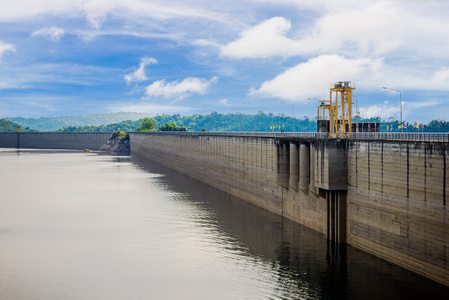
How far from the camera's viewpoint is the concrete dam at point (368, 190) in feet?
99.3

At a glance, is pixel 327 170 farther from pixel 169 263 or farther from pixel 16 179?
pixel 16 179

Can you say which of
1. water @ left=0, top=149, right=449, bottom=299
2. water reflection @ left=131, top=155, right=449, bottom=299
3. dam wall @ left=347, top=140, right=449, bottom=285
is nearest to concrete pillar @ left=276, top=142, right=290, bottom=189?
water reflection @ left=131, top=155, right=449, bottom=299

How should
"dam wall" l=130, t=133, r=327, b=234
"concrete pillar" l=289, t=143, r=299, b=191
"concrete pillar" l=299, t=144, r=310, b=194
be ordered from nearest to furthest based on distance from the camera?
"concrete pillar" l=299, t=144, r=310, b=194 → "dam wall" l=130, t=133, r=327, b=234 → "concrete pillar" l=289, t=143, r=299, b=191

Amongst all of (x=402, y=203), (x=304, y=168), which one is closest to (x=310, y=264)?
(x=402, y=203)

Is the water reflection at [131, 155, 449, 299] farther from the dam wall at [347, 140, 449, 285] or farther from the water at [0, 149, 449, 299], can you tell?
the dam wall at [347, 140, 449, 285]

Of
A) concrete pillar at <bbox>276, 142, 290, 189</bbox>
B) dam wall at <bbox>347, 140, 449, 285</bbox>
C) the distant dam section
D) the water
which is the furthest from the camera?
concrete pillar at <bbox>276, 142, 290, 189</bbox>

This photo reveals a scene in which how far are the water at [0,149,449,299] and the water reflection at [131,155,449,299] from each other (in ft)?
0.22

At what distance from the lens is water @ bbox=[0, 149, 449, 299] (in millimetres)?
31219

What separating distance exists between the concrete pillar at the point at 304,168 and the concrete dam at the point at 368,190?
0.10 metres

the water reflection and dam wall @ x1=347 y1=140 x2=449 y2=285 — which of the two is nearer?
dam wall @ x1=347 y1=140 x2=449 y2=285

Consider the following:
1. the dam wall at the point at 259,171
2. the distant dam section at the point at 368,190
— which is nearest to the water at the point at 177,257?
the distant dam section at the point at 368,190

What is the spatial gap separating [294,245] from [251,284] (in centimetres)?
1007

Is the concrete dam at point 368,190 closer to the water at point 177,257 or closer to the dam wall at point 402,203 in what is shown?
the dam wall at point 402,203

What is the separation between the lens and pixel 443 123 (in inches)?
5399
